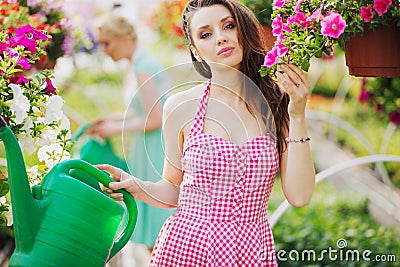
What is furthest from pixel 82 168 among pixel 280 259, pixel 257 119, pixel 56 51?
pixel 280 259

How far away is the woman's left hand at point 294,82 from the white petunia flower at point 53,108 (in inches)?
18.5

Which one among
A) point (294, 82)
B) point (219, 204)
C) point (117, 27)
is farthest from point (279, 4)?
point (117, 27)

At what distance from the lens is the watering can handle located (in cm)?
148

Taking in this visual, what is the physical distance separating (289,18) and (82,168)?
52cm

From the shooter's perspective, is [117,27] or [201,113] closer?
[201,113]

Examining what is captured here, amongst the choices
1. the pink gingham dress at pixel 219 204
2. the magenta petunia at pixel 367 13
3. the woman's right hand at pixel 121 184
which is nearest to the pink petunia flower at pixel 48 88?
the woman's right hand at pixel 121 184

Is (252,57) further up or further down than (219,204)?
further up

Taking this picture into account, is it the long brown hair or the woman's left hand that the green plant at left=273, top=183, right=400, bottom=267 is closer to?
the long brown hair

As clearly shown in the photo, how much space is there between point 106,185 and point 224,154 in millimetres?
262

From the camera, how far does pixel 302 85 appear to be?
1582 mm

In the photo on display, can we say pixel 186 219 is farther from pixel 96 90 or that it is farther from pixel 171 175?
pixel 96 90

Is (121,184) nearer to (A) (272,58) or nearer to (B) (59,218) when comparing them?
Answer: (B) (59,218)

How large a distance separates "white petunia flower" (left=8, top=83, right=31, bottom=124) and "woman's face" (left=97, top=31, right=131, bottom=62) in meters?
1.55

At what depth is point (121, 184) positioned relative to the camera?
157 centimetres
